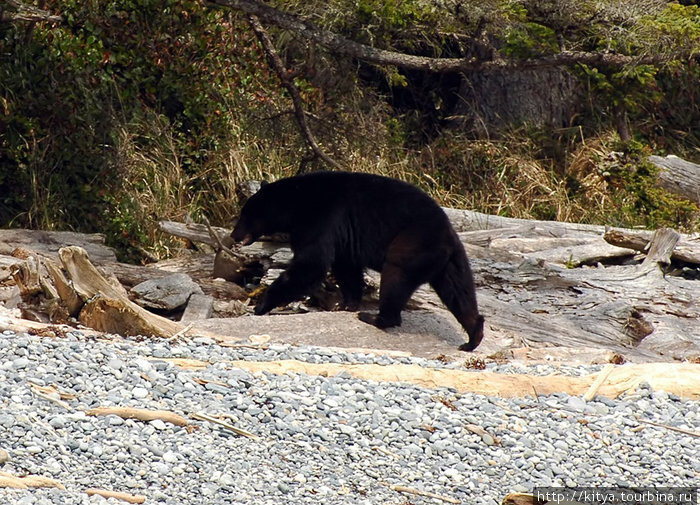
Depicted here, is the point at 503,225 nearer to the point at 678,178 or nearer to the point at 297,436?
the point at 678,178

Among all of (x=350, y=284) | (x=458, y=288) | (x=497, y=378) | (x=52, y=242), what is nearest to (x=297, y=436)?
(x=497, y=378)

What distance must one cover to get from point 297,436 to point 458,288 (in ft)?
9.11

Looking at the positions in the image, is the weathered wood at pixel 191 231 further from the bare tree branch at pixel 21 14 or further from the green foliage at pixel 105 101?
the bare tree branch at pixel 21 14

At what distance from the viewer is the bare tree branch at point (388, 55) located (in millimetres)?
8359

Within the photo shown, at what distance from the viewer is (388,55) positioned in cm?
872

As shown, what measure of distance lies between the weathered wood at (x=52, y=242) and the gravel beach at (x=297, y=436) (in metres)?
3.28

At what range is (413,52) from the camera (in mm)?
13969

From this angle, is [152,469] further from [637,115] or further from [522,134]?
[637,115]

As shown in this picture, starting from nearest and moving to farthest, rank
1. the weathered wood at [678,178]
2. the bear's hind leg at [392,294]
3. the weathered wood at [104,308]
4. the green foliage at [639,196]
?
the weathered wood at [104,308]
the bear's hind leg at [392,294]
the green foliage at [639,196]
the weathered wood at [678,178]

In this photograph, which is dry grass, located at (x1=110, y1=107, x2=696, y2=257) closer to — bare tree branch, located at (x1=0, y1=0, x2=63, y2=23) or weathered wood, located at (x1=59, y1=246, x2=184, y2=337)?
bare tree branch, located at (x1=0, y1=0, x2=63, y2=23)

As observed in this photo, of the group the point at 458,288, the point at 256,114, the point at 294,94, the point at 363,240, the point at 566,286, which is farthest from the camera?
the point at 256,114

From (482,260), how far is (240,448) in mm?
4631

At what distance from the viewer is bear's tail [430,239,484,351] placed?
6.77 metres

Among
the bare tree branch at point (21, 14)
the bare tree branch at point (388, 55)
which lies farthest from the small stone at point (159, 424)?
the bare tree branch at point (21, 14)
